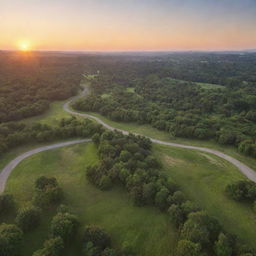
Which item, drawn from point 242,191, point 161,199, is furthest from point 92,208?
point 242,191

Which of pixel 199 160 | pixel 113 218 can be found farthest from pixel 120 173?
pixel 199 160

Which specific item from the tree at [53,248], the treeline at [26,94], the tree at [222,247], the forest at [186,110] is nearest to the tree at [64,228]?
the tree at [53,248]

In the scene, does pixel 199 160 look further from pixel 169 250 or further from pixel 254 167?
pixel 169 250

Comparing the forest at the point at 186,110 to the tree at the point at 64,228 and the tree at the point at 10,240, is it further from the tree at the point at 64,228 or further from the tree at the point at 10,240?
the tree at the point at 10,240

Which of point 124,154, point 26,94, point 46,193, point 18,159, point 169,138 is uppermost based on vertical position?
point 124,154

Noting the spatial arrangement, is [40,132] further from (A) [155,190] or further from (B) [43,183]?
(A) [155,190]
